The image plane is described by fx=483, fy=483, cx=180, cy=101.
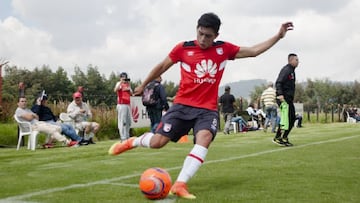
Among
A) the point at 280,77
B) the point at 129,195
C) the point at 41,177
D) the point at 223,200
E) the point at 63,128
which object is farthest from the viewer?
the point at 63,128

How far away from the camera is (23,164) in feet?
28.2

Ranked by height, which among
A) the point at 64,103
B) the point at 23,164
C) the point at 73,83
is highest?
the point at 73,83

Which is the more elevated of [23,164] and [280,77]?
[280,77]

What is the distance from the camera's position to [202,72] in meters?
5.44

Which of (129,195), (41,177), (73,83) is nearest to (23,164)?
(41,177)

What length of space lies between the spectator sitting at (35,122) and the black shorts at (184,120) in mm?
8373

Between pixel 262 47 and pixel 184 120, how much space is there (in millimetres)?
1276

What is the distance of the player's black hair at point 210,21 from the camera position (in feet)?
16.9

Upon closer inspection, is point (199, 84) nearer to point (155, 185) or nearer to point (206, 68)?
point (206, 68)

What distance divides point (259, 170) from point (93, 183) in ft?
8.10

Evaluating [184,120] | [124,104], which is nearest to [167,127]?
[184,120]

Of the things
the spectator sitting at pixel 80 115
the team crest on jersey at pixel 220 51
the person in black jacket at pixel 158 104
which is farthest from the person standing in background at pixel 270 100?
the team crest on jersey at pixel 220 51

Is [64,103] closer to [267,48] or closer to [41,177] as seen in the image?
[41,177]

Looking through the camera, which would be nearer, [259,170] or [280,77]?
[259,170]
